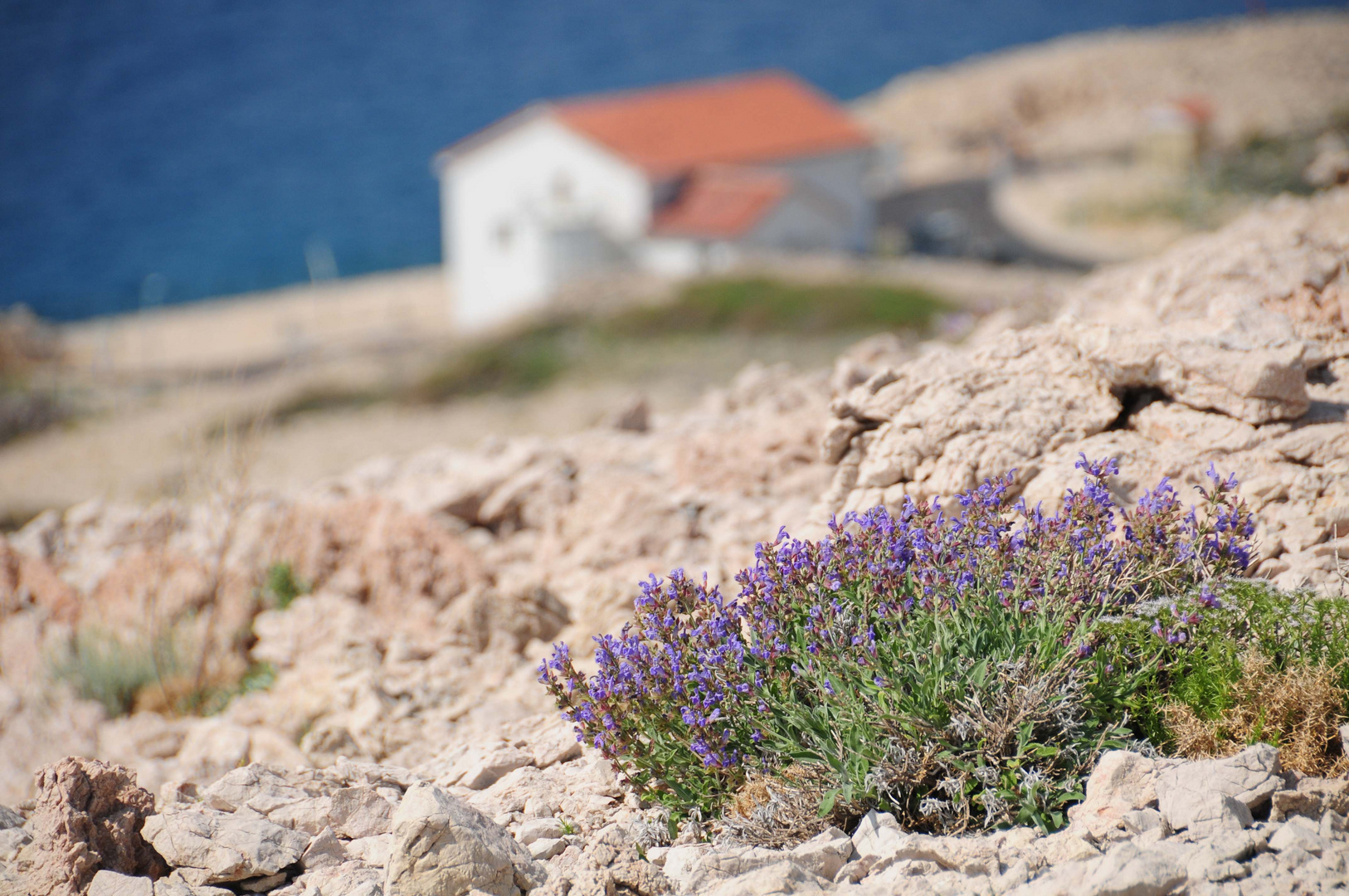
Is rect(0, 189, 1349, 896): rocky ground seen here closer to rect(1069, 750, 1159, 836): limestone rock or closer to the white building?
rect(1069, 750, 1159, 836): limestone rock

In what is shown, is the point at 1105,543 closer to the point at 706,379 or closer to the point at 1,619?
the point at 1,619

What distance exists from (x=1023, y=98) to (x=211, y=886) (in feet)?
212

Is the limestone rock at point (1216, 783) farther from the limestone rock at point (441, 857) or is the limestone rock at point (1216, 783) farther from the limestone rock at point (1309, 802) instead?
the limestone rock at point (441, 857)

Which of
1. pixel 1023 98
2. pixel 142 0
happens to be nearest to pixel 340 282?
pixel 1023 98

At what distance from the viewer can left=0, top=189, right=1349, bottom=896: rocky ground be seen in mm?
2713

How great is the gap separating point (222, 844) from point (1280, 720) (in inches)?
123

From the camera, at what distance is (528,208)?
33.4 metres

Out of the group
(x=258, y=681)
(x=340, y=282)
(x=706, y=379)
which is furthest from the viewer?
(x=340, y=282)

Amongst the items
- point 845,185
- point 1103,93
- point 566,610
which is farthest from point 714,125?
point 1103,93

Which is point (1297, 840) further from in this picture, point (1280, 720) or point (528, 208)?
point (528, 208)

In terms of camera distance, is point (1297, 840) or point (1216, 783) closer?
point (1297, 840)

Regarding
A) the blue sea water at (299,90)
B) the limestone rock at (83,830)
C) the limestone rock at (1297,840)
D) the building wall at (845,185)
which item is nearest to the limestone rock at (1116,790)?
the limestone rock at (1297,840)

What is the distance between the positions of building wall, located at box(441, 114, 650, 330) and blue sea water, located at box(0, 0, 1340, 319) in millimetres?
17426

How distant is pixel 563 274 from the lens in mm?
32562
